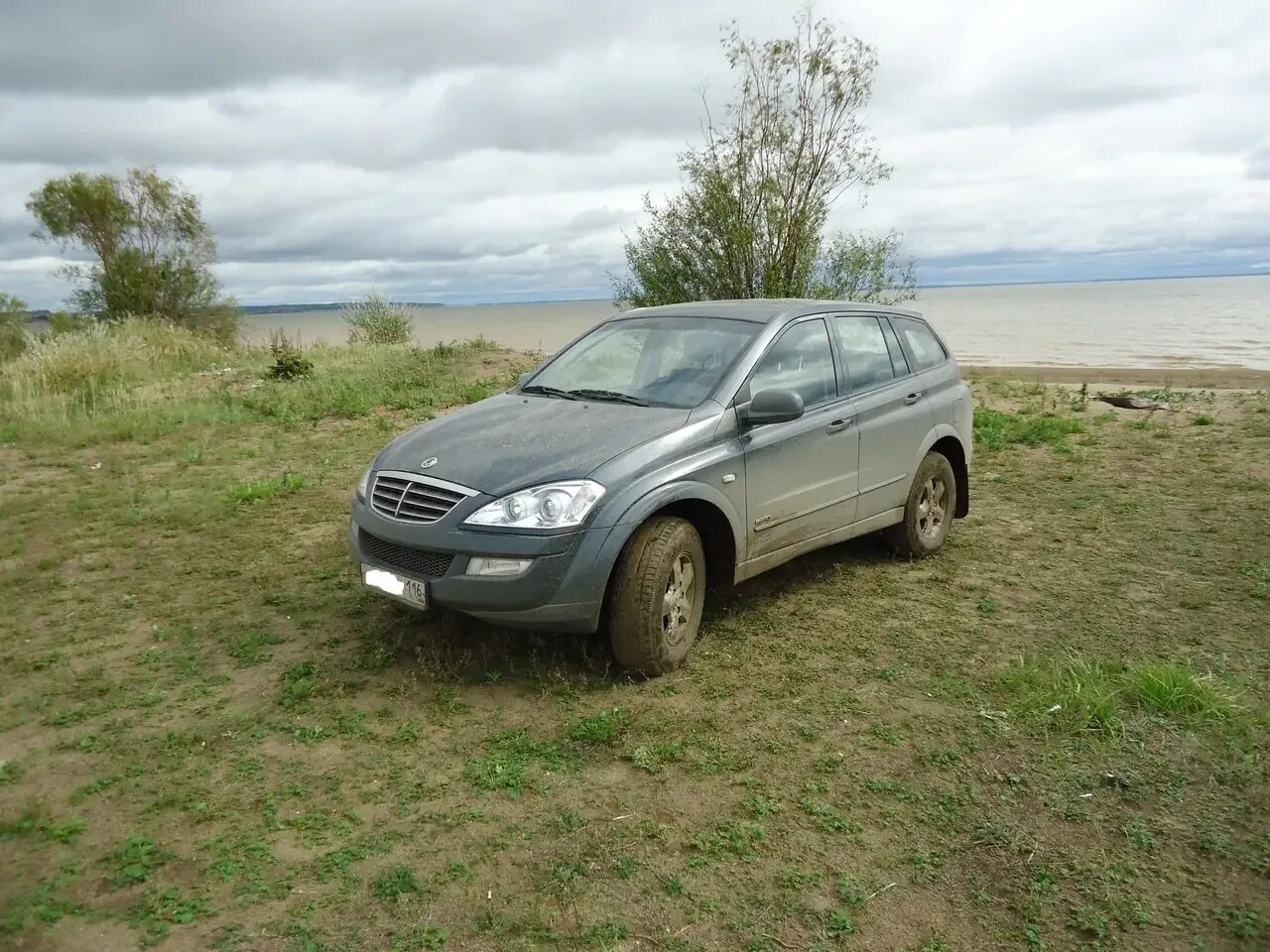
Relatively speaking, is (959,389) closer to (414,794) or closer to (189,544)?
(414,794)

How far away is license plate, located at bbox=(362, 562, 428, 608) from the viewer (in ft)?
14.1

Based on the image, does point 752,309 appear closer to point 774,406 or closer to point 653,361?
point 653,361

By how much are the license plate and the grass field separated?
1.36 feet

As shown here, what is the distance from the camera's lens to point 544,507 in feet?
13.7

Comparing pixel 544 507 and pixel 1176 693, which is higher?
pixel 544 507

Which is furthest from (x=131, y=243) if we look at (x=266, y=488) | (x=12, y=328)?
(x=266, y=488)

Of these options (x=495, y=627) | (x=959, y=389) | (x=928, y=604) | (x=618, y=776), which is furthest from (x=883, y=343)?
(x=618, y=776)

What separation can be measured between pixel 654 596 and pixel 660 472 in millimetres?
574

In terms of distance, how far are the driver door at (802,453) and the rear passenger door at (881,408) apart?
0.44 ft

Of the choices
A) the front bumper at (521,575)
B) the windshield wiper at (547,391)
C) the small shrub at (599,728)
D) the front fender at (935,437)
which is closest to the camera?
the small shrub at (599,728)

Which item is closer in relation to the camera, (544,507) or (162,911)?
(162,911)

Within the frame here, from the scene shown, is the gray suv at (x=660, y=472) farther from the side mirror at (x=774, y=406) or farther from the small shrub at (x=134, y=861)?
the small shrub at (x=134, y=861)

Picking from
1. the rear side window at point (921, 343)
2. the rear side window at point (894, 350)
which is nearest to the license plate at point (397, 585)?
the rear side window at point (894, 350)

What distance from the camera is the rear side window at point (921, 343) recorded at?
250 inches
